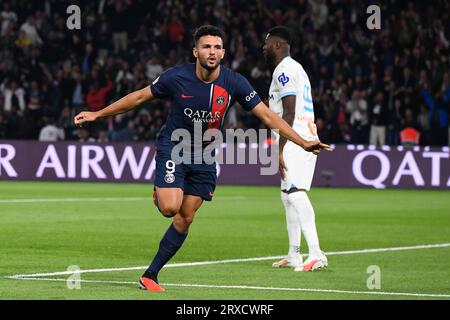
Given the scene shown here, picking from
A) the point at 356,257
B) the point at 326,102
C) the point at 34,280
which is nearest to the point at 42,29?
the point at 326,102

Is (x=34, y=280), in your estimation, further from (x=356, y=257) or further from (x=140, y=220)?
(x=140, y=220)

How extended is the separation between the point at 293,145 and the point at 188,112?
2.62 m

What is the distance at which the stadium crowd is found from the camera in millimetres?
30078

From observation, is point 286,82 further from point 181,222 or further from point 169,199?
point 169,199

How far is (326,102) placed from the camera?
30234 mm

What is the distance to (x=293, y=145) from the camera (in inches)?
489

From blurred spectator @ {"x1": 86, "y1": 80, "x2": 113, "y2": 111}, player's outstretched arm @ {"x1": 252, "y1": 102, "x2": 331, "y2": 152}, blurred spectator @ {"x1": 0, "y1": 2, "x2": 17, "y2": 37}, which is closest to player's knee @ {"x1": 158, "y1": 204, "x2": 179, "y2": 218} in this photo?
player's outstretched arm @ {"x1": 252, "y1": 102, "x2": 331, "y2": 152}

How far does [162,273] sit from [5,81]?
70.8 ft

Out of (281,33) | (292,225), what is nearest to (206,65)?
(281,33)

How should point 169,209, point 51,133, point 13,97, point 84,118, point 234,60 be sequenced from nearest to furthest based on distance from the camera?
point 84,118, point 169,209, point 51,133, point 13,97, point 234,60

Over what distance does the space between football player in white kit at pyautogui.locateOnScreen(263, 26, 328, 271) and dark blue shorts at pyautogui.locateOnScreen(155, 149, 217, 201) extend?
6.51 feet

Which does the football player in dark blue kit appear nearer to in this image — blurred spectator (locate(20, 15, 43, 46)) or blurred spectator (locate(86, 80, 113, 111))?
blurred spectator (locate(86, 80, 113, 111))

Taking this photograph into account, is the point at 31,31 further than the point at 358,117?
Result: Yes

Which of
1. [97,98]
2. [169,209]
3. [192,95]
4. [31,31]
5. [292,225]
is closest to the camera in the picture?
[169,209]
